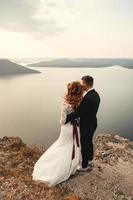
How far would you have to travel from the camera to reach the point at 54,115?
34594mm

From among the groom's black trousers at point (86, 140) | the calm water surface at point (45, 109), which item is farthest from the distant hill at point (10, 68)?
the groom's black trousers at point (86, 140)

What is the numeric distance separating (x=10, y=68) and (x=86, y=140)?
64232mm

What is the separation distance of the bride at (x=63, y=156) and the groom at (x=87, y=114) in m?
0.08

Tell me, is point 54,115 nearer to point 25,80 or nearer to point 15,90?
point 15,90

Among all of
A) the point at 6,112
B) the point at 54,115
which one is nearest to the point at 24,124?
the point at 54,115

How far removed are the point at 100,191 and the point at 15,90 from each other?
4802cm

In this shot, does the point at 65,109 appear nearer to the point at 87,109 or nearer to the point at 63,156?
the point at 87,109

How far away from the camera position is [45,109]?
38031mm

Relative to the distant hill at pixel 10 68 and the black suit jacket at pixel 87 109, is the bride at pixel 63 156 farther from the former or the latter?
the distant hill at pixel 10 68

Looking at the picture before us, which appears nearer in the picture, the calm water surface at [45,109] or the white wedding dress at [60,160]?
the white wedding dress at [60,160]

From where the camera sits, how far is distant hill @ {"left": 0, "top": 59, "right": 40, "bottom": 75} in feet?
219

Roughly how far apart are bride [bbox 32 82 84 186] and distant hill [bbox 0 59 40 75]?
59.3 metres

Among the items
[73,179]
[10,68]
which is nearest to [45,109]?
[73,179]

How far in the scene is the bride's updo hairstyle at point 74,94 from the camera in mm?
5918
